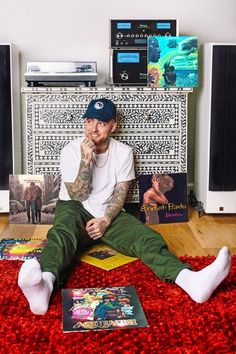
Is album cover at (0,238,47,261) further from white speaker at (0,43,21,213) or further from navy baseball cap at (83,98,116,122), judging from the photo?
navy baseball cap at (83,98,116,122)

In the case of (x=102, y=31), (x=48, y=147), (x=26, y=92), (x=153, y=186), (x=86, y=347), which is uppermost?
(x=102, y=31)

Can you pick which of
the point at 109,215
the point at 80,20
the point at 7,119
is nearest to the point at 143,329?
the point at 109,215

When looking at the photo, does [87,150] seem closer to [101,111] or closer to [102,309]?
[101,111]

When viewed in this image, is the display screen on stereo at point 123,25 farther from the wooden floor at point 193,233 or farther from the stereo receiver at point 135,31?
the wooden floor at point 193,233

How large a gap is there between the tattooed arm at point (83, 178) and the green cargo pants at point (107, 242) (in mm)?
41

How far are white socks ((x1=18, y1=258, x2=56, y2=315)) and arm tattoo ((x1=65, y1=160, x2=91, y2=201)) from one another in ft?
1.99

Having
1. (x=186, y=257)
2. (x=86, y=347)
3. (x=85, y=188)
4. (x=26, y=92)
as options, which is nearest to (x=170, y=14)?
(x=26, y=92)

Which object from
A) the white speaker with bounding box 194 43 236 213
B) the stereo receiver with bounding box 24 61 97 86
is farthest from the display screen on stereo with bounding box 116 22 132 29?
the white speaker with bounding box 194 43 236 213

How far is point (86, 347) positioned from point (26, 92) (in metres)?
1.49

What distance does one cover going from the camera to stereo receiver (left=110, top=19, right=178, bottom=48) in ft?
8.50

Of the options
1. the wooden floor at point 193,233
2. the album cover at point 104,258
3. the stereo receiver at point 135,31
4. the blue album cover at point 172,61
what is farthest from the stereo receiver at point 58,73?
the album cover at point 104,258

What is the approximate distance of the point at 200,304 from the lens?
62.9 inches

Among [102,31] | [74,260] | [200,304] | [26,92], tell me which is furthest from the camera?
[102,31]

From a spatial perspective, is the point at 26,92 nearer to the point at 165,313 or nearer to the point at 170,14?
the point at 170,14
